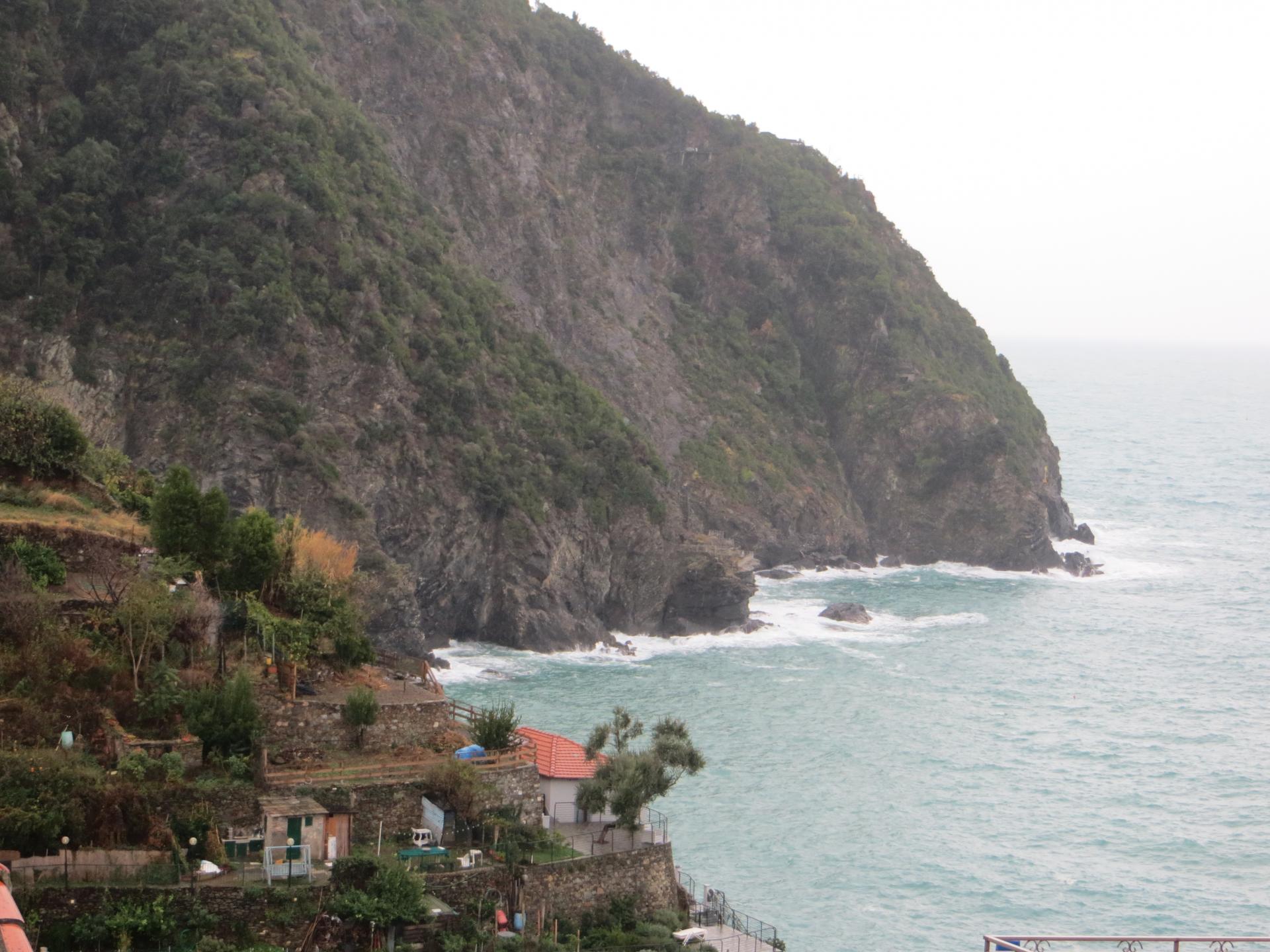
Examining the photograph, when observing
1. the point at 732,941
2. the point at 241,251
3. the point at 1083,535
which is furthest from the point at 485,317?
the point at 732,941

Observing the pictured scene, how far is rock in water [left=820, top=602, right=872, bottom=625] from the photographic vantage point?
8262 centimetres

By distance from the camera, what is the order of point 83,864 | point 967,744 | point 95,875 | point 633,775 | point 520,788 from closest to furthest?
1. point 95,875
2. point 83,864
3. point 520,788
4. point 633,775
5. point 967,744

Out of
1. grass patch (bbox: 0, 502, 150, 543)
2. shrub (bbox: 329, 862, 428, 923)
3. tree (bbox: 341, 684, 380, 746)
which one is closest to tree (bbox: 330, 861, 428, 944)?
shrub (bbox: 329, 862, 428, 923)

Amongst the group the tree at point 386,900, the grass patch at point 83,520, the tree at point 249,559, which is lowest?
the tree at point 386,900

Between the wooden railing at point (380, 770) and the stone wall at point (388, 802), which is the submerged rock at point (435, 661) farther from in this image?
the stone wall at point (388, 802)

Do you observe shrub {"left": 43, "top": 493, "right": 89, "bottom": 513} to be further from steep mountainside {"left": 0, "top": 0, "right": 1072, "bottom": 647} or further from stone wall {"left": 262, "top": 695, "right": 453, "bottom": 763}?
steep mountainside {"left": 0, "top": 0, "right": 1072, "bottom": 647}

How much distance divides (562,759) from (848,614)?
158ft

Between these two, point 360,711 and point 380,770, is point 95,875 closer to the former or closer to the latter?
point 380,770

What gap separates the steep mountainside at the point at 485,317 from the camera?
2859 inches

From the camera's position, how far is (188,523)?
34219 mm

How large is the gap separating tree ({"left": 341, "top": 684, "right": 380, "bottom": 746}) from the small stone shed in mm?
2676


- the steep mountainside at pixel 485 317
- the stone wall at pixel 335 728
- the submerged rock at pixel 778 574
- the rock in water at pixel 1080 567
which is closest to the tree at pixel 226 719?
the stone wall at pixel 335 728

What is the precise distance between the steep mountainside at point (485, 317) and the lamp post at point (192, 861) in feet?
129

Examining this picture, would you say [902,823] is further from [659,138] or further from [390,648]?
[659,138]
